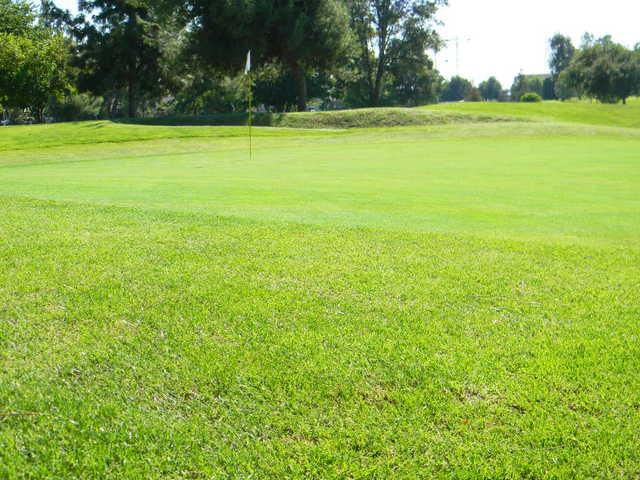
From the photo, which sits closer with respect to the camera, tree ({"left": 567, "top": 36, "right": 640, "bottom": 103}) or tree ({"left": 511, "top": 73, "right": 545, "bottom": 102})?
tree ({"left": 567, "top": 36, "right": 640, "bottom": 103})

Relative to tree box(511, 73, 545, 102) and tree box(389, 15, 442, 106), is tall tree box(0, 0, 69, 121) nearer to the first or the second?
tree box(389, 15, 442, 106)

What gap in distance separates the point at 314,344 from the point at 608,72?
79021mm

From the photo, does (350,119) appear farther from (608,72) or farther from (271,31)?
(608,72)

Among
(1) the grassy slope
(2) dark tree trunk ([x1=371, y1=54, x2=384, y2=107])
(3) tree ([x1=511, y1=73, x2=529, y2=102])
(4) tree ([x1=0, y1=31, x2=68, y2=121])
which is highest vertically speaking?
(3) tree ([x1=511, y1=73, x2=529, y2=102])

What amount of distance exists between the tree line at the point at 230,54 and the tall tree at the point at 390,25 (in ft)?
0.34

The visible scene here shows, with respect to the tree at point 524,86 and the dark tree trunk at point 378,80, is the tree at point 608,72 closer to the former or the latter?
the dark tree trunk at point 378,80

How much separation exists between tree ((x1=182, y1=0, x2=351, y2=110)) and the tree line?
Answer: 0.07 metres

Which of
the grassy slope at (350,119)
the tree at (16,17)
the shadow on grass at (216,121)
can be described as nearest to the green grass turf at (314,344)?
the grassy slope at (350,119)

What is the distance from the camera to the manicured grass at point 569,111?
46.8 m

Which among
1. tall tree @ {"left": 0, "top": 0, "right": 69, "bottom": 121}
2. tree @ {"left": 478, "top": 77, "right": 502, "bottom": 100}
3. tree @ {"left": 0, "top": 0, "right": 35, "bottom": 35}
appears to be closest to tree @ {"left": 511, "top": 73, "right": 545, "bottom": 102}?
tree @ {"left": 478, "top": 77, "right": 502, "bottom": 100}

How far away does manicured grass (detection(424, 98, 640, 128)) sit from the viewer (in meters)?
46.8

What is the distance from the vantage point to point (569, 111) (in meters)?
49.9

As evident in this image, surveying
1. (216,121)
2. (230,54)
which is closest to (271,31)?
(230,54)

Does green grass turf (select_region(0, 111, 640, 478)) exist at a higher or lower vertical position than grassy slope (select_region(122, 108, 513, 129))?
lower
